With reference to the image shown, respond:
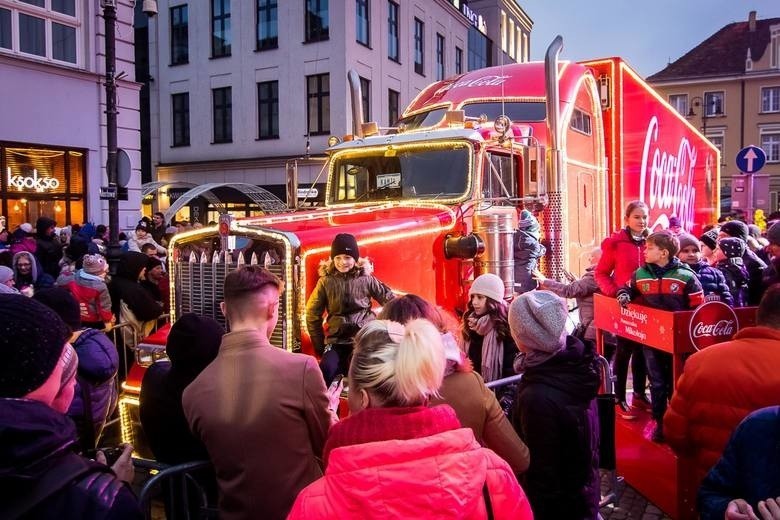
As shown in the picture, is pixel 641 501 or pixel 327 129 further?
pixel 327 129

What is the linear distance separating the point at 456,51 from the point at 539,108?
87.8ft

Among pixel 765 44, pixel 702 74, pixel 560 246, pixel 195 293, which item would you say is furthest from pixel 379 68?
pixel 765 44

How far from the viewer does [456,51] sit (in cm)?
3353

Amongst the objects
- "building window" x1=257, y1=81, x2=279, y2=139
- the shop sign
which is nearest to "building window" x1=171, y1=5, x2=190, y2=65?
"building window" x1=257, y1=81, x2=279, y2=139

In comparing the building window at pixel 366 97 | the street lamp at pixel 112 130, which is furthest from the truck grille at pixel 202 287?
the building window at pixel 366 97

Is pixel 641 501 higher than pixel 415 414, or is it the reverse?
pixel 415 414

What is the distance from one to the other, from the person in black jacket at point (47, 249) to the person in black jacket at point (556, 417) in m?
8.25

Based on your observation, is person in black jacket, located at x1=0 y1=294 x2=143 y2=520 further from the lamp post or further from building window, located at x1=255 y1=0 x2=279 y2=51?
building window, located at x1=255 y1=0 x2=279 y2=51

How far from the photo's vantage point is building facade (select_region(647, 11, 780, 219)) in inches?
1922

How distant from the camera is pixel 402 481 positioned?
5.46 feet

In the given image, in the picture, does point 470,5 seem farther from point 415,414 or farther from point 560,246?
point 415,414

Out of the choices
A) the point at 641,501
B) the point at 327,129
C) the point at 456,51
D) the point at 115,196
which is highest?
the point at 456,51

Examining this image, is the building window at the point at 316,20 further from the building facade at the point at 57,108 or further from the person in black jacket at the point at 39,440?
the person in black jacket at the point at 39,440

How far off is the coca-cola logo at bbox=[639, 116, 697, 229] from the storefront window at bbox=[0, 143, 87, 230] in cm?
1096
